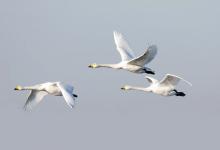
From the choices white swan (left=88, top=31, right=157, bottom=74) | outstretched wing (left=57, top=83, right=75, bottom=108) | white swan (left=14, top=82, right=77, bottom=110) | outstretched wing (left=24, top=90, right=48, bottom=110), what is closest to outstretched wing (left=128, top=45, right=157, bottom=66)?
white swan (left=88, top=31, right=157, bottom=74)

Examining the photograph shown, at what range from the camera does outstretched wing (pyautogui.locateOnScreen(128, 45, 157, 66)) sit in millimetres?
49906

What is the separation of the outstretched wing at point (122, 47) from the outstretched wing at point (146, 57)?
418cm

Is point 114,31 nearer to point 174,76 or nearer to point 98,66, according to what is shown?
point 98,66

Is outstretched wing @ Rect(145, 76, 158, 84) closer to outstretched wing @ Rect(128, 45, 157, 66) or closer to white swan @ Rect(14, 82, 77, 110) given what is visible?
outstretched wing @ Rect(128, 45, 157, 66)

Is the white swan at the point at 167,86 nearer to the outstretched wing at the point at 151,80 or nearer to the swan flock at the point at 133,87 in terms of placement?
the swan flock at the point at 133,87

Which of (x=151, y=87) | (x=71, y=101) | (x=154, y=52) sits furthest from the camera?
(x=151, y=87)

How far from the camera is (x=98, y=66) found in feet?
184

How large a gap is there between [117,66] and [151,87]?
6.54ft

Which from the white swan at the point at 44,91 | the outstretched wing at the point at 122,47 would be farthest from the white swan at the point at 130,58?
the white swan at the point at 44,91

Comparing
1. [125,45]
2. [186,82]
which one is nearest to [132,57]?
[125,45]

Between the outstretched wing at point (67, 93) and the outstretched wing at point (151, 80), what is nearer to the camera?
the outstretched wing at point (67, 93)

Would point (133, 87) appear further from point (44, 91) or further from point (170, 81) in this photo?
point (44, 91)

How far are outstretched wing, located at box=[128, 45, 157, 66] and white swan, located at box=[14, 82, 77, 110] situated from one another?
3406 millimetres

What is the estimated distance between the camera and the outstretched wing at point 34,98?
54469 mm
